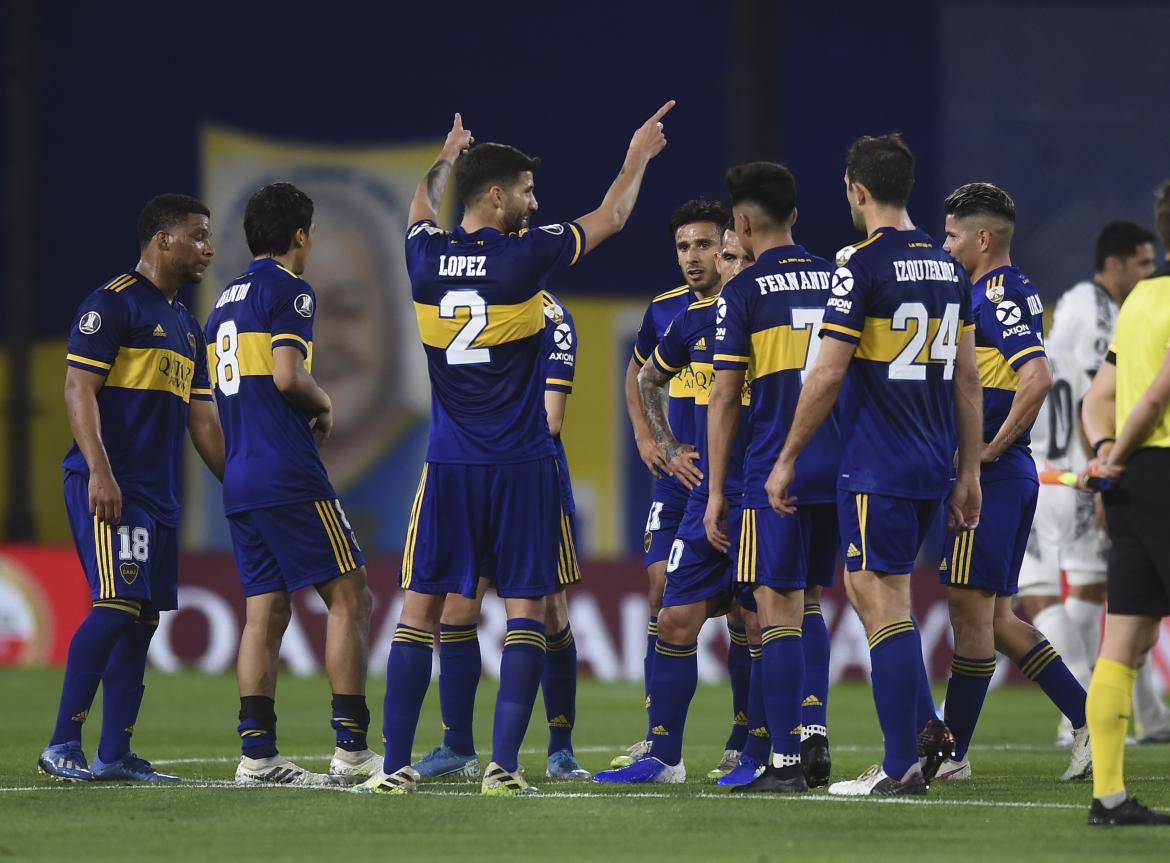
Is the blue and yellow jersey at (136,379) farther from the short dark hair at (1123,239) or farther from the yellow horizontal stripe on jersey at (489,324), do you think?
the short dark hair at (1123,239)

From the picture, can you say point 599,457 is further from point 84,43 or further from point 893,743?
point 893,743

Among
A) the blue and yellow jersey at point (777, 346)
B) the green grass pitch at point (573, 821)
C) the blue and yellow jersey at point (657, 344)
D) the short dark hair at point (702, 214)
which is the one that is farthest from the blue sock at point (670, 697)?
the short dark hair at point (702, 214)

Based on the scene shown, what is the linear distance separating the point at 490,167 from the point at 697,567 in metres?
1.95

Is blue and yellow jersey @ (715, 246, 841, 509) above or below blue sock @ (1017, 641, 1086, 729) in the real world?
above

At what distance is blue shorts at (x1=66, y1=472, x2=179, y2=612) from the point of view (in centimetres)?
852

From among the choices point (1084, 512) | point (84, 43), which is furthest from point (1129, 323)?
A: point (84, 43)

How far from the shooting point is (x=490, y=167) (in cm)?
792

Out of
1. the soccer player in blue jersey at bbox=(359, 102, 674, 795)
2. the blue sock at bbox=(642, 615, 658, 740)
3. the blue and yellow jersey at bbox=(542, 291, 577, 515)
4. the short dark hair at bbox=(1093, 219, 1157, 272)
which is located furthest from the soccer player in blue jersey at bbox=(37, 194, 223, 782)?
the short dark hair at bbox=(1093, 219, 1157, 272)

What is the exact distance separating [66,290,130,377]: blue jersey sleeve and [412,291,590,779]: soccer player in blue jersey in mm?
1841

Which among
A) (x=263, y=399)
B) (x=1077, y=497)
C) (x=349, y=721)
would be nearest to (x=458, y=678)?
(x=349, y=721)

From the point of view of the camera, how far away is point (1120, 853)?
20.6ft

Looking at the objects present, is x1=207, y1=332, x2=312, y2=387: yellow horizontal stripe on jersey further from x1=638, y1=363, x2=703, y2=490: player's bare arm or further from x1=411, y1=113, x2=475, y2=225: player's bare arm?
x1=638, y1=363, x2=703, y2=490: player's bare arm

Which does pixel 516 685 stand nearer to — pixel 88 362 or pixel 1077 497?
pixel 88 362

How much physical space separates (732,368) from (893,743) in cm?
163
